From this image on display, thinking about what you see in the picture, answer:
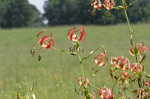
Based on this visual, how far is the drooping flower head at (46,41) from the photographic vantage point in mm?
1747

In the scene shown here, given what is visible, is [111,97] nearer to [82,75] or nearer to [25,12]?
[82,75]

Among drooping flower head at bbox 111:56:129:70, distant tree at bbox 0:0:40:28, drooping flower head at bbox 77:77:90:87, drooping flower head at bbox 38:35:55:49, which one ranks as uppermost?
drooping flower head at bbox 38:35:55:49

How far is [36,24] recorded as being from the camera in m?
79.2

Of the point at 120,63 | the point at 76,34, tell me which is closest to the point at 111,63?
the point at 120,63

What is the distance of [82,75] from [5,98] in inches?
114

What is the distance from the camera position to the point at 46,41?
1769 millimetres

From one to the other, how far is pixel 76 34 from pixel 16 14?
73.1 m

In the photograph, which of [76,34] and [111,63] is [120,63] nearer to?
[111,63]

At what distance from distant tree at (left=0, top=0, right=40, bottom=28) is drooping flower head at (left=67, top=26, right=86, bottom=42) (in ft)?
229

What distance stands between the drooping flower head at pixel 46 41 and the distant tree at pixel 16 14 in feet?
229

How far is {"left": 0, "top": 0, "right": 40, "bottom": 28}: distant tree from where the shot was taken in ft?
236

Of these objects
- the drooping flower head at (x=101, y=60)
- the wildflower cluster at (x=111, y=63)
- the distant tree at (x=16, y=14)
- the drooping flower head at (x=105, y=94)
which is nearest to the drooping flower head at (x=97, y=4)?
the wildflower cluster at (x=111, y=63)

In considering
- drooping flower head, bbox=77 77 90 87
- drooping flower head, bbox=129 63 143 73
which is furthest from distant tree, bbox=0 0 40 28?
drooping flower head, bbox=129 63 143 73

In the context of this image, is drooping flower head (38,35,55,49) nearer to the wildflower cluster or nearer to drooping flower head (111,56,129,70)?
the wildflower cluster
